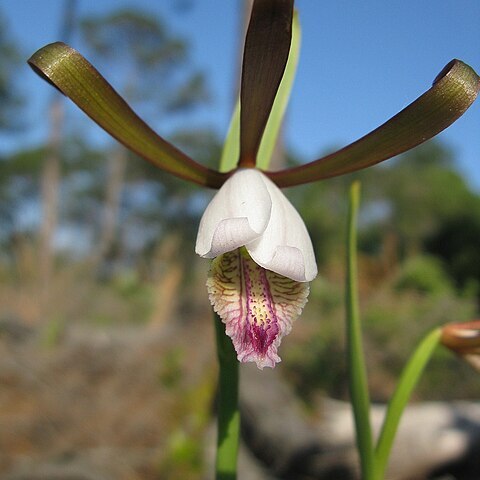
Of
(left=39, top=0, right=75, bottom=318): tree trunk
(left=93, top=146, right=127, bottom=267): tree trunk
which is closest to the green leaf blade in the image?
(left=39, top=0, right=75, bottom=318): tree trunk

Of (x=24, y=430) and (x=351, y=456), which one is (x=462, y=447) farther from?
(x=24, y=430)

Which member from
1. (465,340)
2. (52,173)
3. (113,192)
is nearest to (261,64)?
(465,340)

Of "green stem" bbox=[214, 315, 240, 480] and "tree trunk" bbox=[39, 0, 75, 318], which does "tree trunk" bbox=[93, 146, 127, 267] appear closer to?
"tree trunk" bbox=[39, 0, 75, 318]

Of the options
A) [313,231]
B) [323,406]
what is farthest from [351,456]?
[313,231]

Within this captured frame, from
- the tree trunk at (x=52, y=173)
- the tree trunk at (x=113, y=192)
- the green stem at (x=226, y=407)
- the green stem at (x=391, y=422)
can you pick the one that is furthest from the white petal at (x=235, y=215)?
the tree trunk at (x=113, y=192)

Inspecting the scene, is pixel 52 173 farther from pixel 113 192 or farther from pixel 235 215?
pixel 235 215

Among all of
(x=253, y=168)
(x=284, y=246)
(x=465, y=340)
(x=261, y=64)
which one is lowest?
(x=465, y=340)

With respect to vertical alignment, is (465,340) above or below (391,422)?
above

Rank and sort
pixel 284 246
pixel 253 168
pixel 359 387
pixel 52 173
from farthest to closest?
pixel 52 173 < pixel 359 387 < pixel 253 168 < pixel 284 246

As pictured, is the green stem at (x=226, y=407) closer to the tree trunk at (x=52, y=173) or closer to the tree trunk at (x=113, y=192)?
the tree trunk at (x=52, y=173)
